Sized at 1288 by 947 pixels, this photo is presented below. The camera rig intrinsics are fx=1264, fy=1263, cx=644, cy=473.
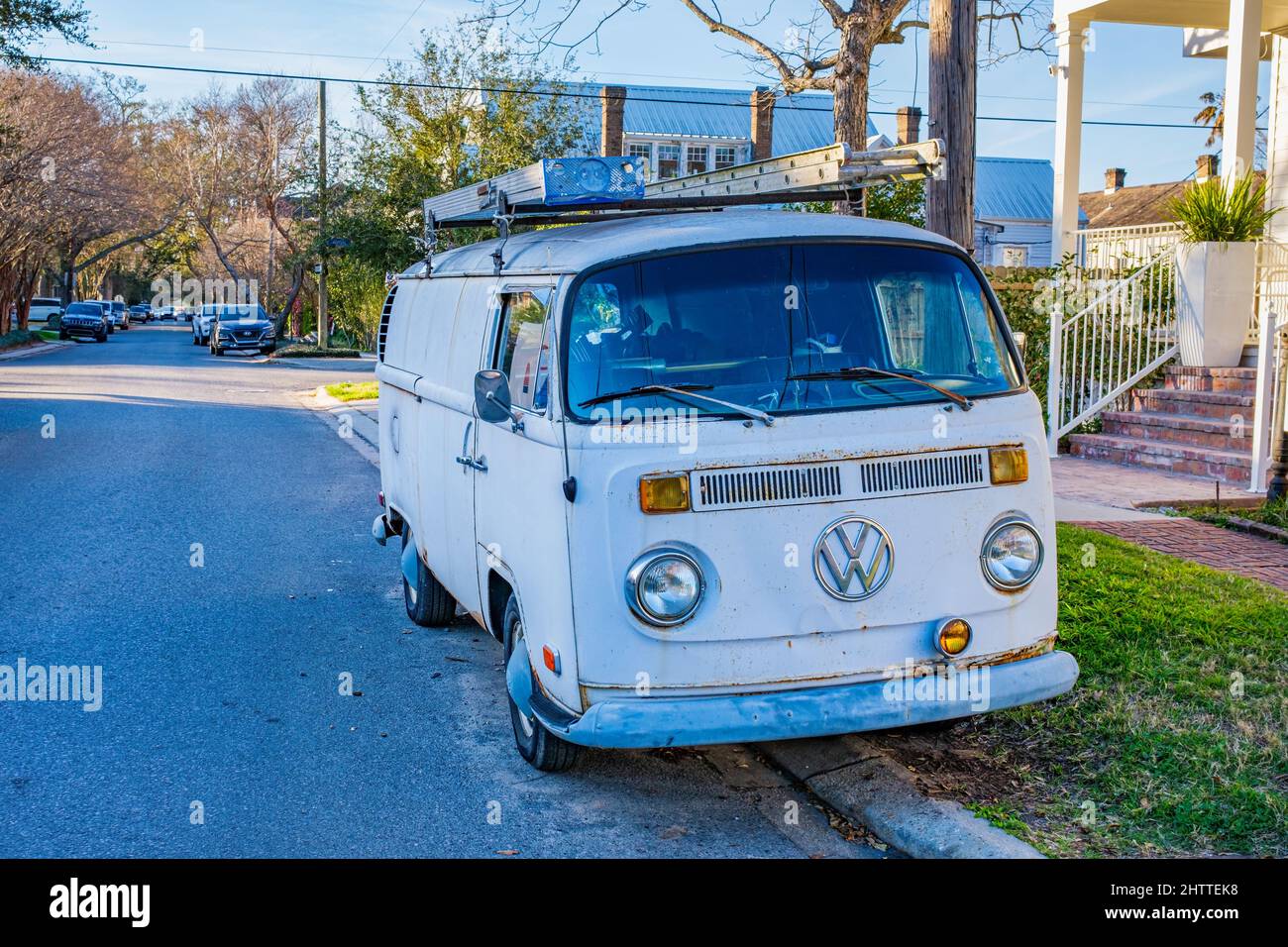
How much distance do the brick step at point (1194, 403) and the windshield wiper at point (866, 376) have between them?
8.08 m

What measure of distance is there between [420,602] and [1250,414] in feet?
27.3

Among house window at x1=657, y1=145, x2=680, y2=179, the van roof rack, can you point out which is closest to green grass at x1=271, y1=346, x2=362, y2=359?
house window at x1=657, y1=145, x2=680, y2=179

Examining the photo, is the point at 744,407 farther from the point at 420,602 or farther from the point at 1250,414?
the point at 1250,414

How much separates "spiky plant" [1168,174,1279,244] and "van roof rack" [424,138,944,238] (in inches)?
327

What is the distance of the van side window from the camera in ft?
16.2

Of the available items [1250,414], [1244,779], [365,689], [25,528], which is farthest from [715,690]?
[1250,414]

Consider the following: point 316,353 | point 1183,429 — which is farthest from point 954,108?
point 316,353

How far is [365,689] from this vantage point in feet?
21.1

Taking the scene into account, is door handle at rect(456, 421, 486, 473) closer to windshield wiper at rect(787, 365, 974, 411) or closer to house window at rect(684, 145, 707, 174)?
windshield wiper at rect(787, 365, 974, 411)

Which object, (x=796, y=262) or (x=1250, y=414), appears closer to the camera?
(x=796, y=262)

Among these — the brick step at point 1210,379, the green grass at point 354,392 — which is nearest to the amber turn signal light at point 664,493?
the brick step at point 1210,379

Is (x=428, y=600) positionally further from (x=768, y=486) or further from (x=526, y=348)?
(x=768, y=486)

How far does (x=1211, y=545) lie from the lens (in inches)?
346

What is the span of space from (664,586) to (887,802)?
4.16 ft
